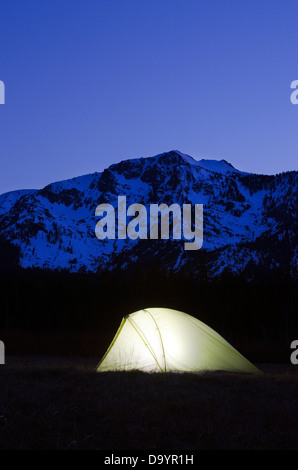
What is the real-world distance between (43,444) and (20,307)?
9850 centimetres

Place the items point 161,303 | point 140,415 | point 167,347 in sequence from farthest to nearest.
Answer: point 161,303 → point 167,347 → point 140,415

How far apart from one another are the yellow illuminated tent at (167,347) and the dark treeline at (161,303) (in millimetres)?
64276

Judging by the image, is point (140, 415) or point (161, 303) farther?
point (161, 303)

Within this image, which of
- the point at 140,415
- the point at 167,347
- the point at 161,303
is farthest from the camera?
the point at 161,303

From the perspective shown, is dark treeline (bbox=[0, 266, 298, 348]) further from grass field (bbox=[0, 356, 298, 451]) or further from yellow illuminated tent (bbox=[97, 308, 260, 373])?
grass field (bbox=[0, 356, 298, 451])

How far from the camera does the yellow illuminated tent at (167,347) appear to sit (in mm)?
18764

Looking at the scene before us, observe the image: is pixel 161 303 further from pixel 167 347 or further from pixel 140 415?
pixel 140 415

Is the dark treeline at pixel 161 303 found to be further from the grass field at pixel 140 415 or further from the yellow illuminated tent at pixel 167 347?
the grass field at pixel 140 415

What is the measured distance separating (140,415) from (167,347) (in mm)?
8966

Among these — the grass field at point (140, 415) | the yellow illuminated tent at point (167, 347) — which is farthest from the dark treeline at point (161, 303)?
the grass field at point (140, 415)

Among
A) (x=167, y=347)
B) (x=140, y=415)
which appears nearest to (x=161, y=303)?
(x=167, y=347)

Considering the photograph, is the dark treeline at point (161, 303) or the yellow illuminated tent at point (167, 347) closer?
the yellow illuminated tent at point (167, 347)

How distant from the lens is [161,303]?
3834 inches
